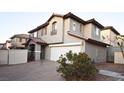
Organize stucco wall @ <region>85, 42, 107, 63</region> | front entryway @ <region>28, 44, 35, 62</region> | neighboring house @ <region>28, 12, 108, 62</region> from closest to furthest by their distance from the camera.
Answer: stucco wall @ <region>85, 42, 107, 63</region> < neighboring house @ <region>28, 12, 108, 62</region> < front entryway @ <region>28, 44, 35, 62</region>

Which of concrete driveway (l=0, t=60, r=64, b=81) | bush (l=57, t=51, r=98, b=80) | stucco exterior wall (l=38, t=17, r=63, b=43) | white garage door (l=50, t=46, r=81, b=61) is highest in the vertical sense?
stucco exterior wall (l=38, t=17, r=63, b=43)

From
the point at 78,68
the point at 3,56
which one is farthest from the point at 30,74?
the point at 3,56

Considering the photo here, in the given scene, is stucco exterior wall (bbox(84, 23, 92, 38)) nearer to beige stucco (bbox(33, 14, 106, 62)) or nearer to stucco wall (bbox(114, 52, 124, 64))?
beige stucco (bbox(33, 14, 106, 62))

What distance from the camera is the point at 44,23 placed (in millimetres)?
18250

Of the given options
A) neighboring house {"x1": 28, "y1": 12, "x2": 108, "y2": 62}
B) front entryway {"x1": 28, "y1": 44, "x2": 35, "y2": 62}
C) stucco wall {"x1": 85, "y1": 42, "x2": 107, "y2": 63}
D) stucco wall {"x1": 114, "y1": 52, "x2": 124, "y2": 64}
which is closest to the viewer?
stucco wall {"x1": 85, "y1": 42, "x2": 107, "y2": 63}

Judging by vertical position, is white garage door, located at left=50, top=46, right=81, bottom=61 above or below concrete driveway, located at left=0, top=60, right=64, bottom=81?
above

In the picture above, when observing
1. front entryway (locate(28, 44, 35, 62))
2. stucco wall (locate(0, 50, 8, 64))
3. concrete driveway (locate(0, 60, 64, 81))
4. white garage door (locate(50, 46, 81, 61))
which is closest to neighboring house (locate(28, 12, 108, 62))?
white garage door (locate(50, 46, 81, 61))

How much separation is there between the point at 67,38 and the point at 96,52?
314 centimetres

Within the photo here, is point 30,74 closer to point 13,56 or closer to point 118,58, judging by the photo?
point 13,56

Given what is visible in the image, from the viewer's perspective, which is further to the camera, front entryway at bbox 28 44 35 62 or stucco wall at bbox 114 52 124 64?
front entryway at bbox 28 44 35 62

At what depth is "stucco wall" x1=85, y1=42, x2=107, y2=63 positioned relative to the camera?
13675 mm
